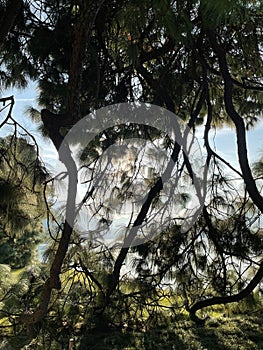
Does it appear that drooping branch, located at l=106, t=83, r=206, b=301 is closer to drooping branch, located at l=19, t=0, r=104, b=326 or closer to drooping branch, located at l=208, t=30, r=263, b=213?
drooping branch, located at l=208, t=30, r=263, b=213

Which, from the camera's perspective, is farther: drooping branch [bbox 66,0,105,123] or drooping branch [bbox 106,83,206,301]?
drooping branch [bbox 106,83,206,301]

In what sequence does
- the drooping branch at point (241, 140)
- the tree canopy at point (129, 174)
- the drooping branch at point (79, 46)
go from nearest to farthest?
the drooping branch at point (79, 46)
the drooping branch at point (241, 140)
the tree canopy at point (129, 174)

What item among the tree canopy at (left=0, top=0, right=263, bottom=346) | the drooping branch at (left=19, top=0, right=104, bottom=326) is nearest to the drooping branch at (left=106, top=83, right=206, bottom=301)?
the tree canopy at (left=0, top=0, right=263, bottom=346)

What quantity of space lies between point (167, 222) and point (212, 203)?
0.25 meters

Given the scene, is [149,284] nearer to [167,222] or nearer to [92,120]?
[167,222]

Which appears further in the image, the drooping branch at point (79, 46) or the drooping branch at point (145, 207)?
the drooping branch at point (145, 207)

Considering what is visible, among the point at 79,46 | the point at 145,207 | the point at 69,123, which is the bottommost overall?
the point at 145,207

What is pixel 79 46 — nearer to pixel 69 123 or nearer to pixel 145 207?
pixel 69 123

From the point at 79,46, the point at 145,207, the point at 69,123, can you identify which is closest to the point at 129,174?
the point at 145,207

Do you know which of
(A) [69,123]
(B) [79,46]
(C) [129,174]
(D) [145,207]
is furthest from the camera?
(C) [129,174]

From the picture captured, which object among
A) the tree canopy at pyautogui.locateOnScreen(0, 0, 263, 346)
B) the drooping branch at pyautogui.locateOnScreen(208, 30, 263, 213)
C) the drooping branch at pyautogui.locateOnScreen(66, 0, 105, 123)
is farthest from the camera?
the tree canopy at pyautogui.locateOnScreen(0, 0, 263, 346)

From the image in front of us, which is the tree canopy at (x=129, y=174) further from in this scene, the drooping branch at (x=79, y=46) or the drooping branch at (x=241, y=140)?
the drooping branch at (x=79, y=46)

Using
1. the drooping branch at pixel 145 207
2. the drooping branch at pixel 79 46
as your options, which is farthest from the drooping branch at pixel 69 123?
the drooping branch at pixel 145 207

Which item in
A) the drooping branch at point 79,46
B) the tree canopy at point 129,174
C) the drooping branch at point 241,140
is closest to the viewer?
the drooping branch at point 79,46
